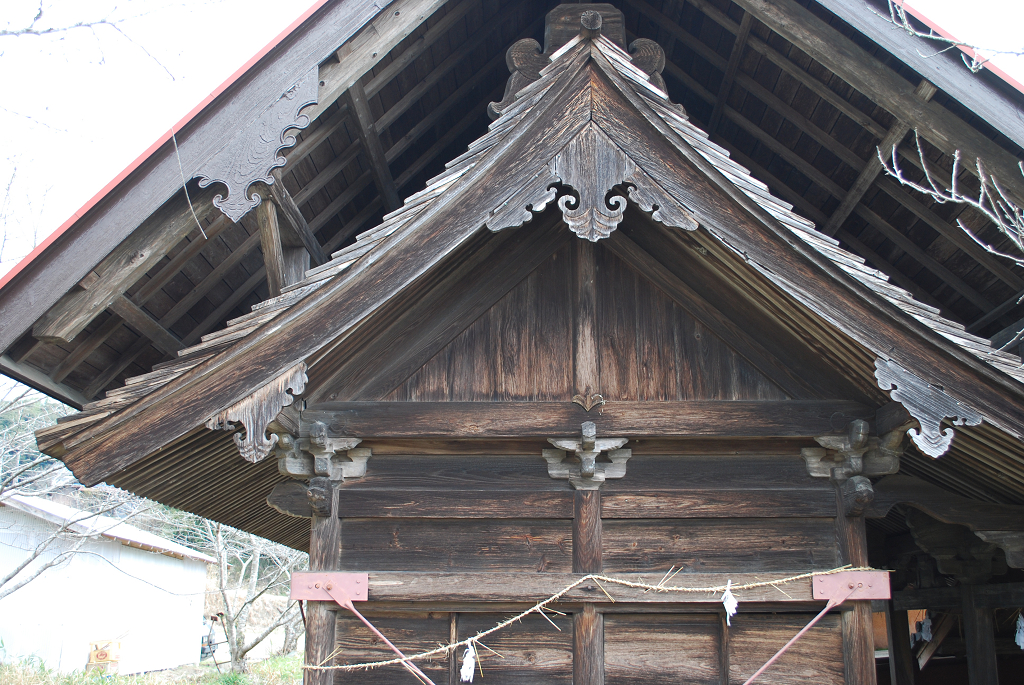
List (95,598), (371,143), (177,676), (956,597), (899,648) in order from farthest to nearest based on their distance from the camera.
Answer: (177,676) → (95,598) → (899,648) → (956,597) → (371,143)

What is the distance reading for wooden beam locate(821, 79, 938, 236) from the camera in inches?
153

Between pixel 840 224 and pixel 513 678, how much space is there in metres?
3.82

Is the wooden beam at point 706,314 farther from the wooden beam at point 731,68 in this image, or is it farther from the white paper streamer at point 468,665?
the white paper streamer at point 468,665

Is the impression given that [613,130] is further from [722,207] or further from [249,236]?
[249,236]

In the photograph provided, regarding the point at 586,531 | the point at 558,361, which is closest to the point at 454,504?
the point at 586,531

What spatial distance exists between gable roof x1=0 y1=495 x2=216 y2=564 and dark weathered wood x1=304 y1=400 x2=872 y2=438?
14192 mm

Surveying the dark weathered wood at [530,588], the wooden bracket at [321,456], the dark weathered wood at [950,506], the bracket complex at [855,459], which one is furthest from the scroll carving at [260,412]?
the dark weathered wood at [950,506]

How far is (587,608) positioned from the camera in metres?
3.69

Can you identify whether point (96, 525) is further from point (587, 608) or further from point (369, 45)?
point (587, 608)

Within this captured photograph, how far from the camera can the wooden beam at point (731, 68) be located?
15.2 feet

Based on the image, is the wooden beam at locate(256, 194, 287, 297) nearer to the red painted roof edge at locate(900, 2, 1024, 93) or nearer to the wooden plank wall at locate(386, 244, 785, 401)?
Result: the wooden plank wall at locate(386, 244, 785, 401)

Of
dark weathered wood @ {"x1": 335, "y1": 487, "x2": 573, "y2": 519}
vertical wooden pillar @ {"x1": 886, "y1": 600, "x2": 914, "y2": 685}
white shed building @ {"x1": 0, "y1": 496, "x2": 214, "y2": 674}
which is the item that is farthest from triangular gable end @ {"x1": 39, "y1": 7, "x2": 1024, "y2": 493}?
white shed building @ {"x1": 0, "y1": 496, "x2": 214, "y2": 674}

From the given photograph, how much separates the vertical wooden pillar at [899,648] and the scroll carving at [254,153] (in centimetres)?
707

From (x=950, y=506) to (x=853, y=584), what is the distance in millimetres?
877
